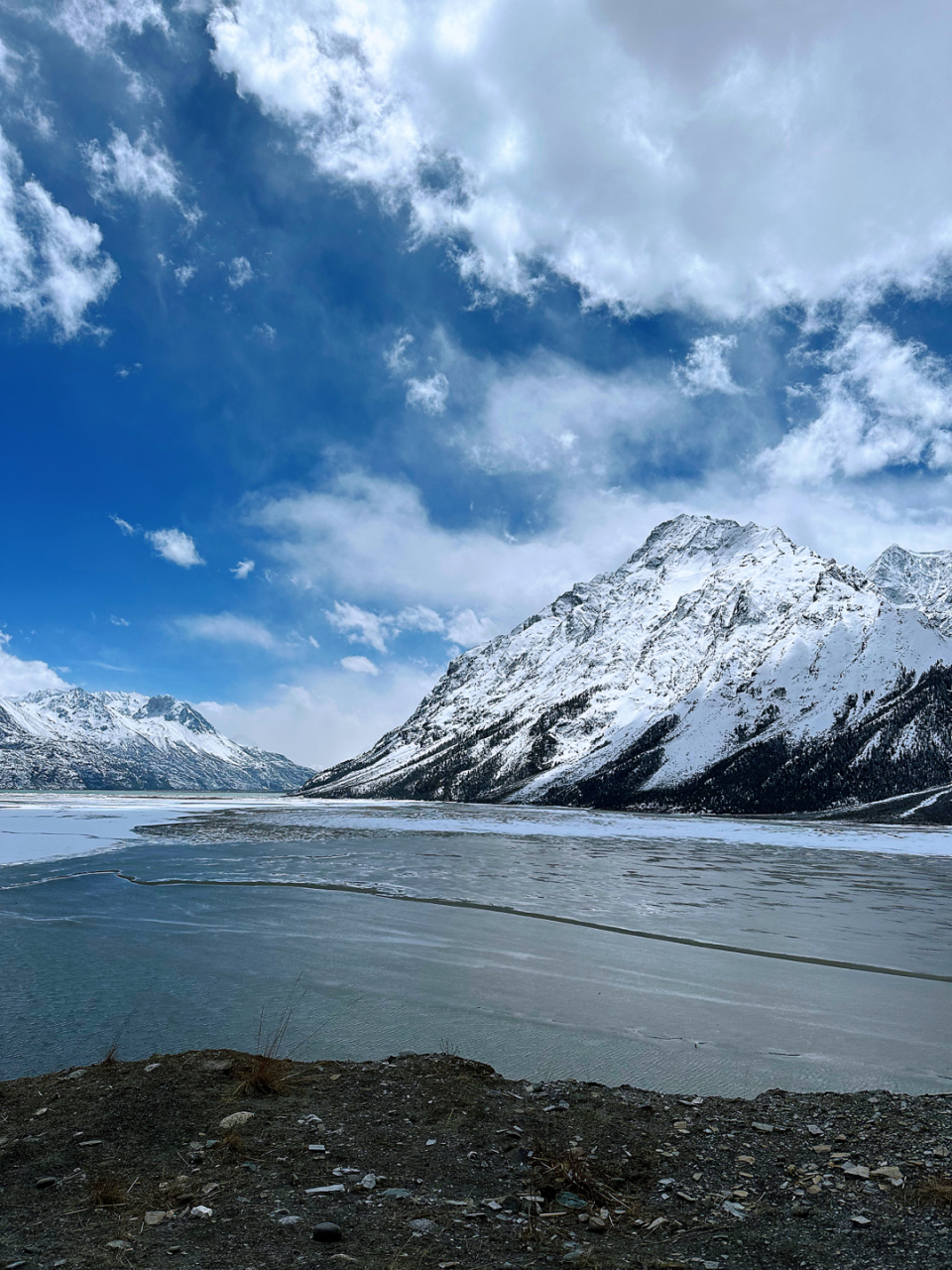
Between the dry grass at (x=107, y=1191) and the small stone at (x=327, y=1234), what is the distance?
2.12 meters

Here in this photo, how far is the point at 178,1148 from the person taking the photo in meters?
7.75

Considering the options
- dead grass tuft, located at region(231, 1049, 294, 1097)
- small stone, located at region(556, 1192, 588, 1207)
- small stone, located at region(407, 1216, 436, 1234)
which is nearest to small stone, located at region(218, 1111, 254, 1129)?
dead grass tuft, located at region(231, 1049, 294, 1097)

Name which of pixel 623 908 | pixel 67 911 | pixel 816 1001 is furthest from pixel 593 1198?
pixel 67 911

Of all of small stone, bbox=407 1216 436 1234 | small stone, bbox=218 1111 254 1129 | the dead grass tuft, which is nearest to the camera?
small stone, bbox=407 1216 436 1234

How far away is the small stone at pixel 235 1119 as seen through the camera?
827cm

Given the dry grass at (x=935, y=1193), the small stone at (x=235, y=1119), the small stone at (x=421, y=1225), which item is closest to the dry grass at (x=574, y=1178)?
the small stone at (x=421, y=1225)

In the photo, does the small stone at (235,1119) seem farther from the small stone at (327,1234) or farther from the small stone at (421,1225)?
the small stone at (421,1225)

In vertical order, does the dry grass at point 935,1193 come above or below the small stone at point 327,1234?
above

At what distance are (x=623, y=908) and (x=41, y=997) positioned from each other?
815 inches

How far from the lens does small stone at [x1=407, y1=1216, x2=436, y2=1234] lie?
238 inches

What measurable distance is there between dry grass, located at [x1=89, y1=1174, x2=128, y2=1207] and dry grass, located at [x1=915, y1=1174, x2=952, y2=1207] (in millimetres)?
7748

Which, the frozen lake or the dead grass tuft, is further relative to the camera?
the frozen lake

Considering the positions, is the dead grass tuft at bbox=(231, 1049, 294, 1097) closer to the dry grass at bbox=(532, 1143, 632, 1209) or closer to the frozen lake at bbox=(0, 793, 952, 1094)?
the frozen lake at bbox=(0, 793, 952, 1094)

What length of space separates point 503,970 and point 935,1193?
1165 cm
